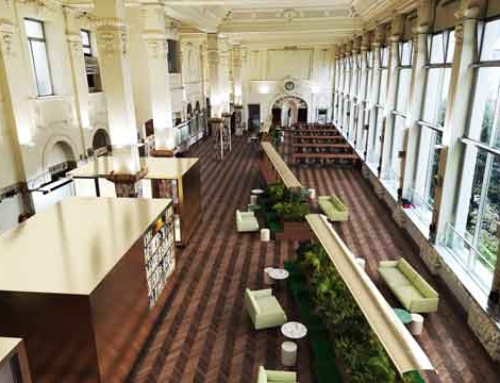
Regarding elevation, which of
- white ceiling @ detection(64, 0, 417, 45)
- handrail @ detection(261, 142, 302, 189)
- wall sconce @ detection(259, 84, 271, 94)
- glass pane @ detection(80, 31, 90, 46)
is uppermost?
white ceiling @ detection(64, 0, 417, 45)

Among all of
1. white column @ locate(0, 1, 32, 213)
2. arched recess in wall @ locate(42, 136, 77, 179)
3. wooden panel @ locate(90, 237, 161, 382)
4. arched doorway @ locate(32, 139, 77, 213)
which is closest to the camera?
wooden panel @ locate(90, 237, 161, 382)

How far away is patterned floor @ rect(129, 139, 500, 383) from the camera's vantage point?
570cm

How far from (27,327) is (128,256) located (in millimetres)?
1494

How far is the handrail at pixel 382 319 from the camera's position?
153 inches

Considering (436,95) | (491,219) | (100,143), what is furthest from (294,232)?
(100,143)

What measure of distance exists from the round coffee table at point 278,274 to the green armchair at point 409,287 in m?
1.82

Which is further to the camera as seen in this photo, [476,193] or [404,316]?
[476,193]

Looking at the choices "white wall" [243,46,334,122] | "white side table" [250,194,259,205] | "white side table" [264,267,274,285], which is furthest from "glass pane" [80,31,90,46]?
"white wall" [243,46,334,122]

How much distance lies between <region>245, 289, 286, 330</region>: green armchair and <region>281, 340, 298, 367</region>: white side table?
73 centimetres

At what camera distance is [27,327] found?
479 centimetres

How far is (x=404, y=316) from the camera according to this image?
639 cm

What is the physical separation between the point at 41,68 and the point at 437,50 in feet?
34.0

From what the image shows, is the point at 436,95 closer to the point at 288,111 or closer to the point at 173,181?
the point at 173,181

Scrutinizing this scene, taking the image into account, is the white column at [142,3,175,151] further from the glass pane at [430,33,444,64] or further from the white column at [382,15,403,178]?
the glass pane at [430,33,444,64]
